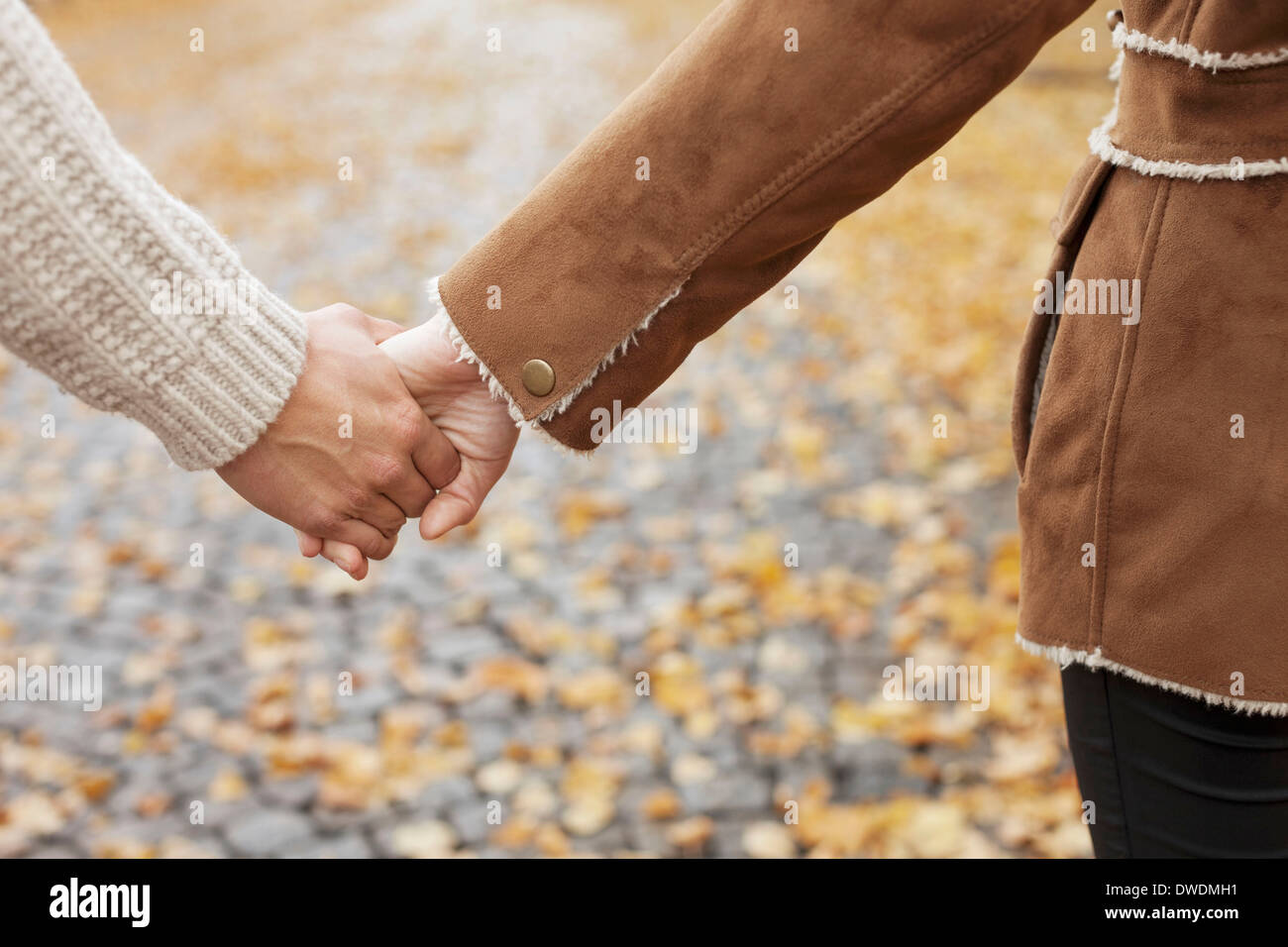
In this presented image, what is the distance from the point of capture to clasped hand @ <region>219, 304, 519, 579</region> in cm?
176

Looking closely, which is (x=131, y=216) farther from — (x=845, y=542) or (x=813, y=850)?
(x=845, y=542)

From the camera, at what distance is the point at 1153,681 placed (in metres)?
1.31

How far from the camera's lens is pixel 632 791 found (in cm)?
304

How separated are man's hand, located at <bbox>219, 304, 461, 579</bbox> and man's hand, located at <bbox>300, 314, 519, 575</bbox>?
18 mm

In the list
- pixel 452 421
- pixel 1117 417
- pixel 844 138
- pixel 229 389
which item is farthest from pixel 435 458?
pixel 1117 417

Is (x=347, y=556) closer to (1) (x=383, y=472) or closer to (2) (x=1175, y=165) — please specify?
(1) (x=383, y=472)

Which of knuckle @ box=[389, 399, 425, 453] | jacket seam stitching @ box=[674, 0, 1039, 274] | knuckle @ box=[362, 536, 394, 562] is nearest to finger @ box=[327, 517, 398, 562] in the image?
knuckle @ box=[362, 536, 394, 562]

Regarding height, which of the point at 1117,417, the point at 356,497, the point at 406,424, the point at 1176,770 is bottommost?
the point at 1176,770

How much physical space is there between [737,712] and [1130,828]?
1.88 m

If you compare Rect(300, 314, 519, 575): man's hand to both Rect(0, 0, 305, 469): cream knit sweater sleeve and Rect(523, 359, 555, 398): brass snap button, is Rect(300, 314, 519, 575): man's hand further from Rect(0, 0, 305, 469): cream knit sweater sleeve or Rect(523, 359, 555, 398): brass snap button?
Rect(523, 359, 555, 398): brass snap button

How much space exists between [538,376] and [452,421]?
448 mm

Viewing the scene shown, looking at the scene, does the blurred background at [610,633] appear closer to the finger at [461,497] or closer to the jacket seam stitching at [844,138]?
the finger at [461,497]

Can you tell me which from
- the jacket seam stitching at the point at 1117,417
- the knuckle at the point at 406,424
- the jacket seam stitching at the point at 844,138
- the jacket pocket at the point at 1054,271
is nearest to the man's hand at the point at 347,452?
the knuckle at the point at 406,424
